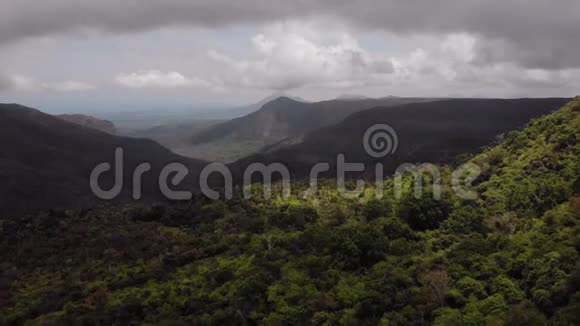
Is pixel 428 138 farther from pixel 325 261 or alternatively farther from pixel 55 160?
pixel 325 261

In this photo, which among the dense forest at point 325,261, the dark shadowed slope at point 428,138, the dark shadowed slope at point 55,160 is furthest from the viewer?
the dark shadowed slope at point 428,138

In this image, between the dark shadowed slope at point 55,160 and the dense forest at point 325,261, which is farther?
the dark shadowed slope at point 55,160

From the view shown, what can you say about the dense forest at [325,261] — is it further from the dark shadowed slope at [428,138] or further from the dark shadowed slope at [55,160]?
the dark shadowed slope at [428,138]

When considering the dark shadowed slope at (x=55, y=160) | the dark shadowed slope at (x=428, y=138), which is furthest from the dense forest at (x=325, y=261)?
the dark shadowed slope at (x=428, y=138)

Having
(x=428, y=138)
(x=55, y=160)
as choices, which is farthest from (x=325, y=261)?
(x=428, y=138)

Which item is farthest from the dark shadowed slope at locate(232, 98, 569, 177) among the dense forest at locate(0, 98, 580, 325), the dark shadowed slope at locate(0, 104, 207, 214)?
the dense forest at locate(0, 98, 580, 325)

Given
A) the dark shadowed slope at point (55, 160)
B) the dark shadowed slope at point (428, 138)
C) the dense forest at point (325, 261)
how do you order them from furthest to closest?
the dark shadowed slope at point (428, 138) → the dark shadowed slope at point (55, 160) → the dense forest at point (325, 261)

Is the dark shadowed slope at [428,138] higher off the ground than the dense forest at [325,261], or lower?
higher
